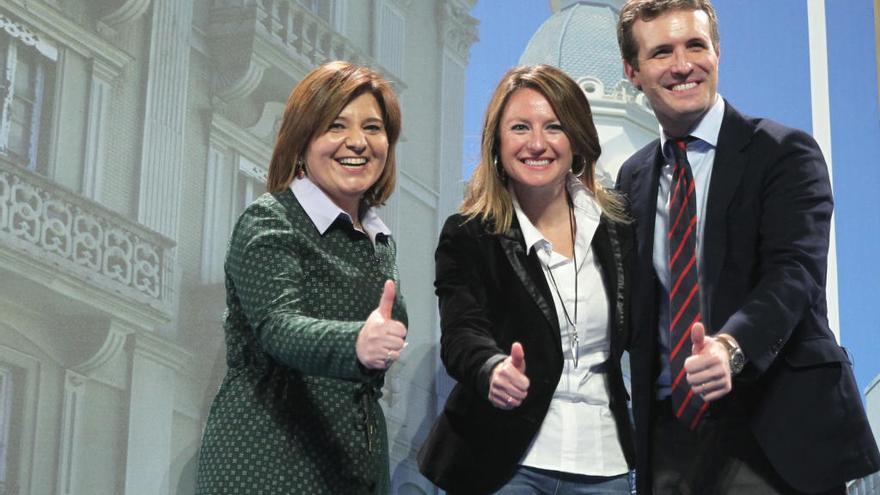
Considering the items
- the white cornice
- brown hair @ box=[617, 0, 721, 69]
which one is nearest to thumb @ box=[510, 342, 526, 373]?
brown hair @ box=[617, 0, 721, 69]

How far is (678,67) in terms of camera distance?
92.8 inches

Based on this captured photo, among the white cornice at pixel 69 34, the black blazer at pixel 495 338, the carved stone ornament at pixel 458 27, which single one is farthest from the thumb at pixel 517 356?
the carved stone ornament at pixel 458 27

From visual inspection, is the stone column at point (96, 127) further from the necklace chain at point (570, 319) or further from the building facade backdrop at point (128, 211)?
the necklace chain at point (570, 319)

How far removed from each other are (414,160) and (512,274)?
1.34 m

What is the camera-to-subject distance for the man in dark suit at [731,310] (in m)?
2.03

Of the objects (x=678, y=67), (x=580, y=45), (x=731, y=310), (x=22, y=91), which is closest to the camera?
(x=731, y=310)

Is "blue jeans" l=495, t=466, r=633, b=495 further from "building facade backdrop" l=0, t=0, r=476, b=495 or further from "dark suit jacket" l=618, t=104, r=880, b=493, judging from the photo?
"building facade backdrop" l=0, t=0, r=476, b=495

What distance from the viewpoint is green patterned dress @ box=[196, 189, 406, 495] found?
6.10 feet

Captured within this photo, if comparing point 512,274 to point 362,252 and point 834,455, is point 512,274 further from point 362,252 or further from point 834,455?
point 834,455

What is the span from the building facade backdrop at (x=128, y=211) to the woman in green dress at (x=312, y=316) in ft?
2.27

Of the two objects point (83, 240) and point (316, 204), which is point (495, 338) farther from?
point (83, 240)

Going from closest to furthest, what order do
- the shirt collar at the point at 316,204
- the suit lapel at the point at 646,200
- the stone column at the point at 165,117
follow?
1. the shirt collar at the point at 316,204
2. the suit lapel at the point at 646,200
3. the stone column at the point at 165,117

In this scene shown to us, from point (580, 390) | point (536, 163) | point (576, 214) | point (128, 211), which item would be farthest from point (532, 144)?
point (128, 211)

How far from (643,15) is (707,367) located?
89cm
